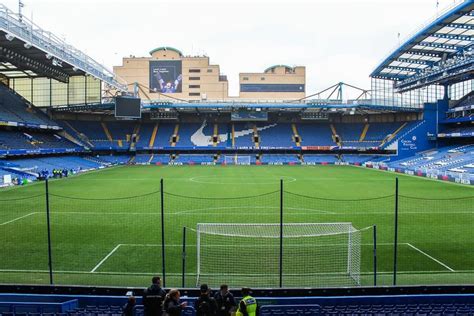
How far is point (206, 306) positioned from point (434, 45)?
157 feet

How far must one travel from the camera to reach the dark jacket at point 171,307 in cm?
583

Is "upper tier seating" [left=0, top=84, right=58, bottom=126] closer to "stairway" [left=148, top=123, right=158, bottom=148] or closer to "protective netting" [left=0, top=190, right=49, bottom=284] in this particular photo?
"stairway" [left=148, top=123, right=158, bottom=148]

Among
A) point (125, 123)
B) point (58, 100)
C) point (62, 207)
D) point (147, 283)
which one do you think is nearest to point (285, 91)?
point (125, 123)

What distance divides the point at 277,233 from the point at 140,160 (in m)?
54.7

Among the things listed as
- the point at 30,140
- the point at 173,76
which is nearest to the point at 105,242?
the point at 30,140

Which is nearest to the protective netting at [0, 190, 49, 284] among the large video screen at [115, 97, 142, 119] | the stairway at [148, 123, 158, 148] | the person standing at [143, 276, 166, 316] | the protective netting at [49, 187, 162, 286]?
the protective netting at [49, 187, 162, 286]

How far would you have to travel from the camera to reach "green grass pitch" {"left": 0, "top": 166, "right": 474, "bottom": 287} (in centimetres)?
1162

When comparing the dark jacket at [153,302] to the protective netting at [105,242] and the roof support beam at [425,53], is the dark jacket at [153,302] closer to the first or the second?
the protective netting at [105,242]

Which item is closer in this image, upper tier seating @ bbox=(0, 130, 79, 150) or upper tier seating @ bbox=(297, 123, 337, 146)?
upper tier seating @ bbox=(0, 130, 79, 150)

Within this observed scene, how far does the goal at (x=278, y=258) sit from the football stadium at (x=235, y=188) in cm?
8

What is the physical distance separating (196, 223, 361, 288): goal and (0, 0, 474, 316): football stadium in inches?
3.2

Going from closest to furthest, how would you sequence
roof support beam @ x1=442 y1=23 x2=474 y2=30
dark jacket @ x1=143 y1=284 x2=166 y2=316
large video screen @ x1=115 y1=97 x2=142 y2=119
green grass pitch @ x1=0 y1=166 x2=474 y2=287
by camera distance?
dark jacket @ x1=143 y1=284 x2=166 y2=316 < green grass pitch @ x1=0 y1=166 x2=474 y2=287 < roof support beam @ x1=442 y1=23 x2=474 y2=30 < large video screen @ x1=115 y1=97 x2=142 y2=119

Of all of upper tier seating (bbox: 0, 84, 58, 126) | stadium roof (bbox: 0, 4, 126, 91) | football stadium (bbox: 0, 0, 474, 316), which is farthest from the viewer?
upper tier seating (bbox: 0, 84, 58, 126)

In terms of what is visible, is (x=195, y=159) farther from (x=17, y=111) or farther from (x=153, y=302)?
(x=153, y=302)
